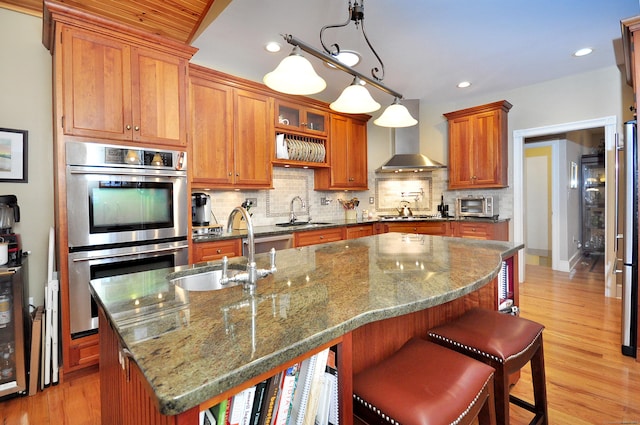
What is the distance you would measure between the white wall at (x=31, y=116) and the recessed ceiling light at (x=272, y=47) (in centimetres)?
180

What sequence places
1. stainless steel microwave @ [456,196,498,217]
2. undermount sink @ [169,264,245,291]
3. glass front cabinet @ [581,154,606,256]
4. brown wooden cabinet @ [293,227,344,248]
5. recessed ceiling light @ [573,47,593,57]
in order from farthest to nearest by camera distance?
1. glass front cabinet @ [581,154,606,256]
2. stainless steel microwave @ [456,196,498,217]
3. brown wooden cabinet @ [293,227,344,248]
4. recessed ceiling light @ [573,47,593,57]
5. undermount sink @ [169,264,245,291]

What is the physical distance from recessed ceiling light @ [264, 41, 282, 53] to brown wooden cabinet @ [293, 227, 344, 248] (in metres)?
1.90

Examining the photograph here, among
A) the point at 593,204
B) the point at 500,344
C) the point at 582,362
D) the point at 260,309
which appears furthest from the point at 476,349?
the point at 593,204

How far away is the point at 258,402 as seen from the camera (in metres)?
0.77

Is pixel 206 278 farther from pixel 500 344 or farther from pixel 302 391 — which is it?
pixel 500 344

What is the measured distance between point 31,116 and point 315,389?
308 cm

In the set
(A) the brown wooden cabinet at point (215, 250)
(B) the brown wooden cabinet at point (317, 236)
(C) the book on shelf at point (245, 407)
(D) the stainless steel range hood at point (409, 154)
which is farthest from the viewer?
(D) the stainless steel range hood at point (409, 154)

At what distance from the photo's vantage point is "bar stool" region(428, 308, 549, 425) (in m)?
1.23

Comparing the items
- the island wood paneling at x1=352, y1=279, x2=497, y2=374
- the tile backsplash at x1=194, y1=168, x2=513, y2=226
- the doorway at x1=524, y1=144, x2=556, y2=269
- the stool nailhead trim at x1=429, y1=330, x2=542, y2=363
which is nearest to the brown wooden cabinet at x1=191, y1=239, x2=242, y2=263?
the tile backsplash at x1=194, y1=168, x2=513, y2=226

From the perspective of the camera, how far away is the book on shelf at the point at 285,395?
2.64 ft

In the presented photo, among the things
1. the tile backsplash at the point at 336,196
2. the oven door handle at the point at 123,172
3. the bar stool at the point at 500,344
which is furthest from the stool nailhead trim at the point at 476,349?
the tile backsplash at the point at 336,196

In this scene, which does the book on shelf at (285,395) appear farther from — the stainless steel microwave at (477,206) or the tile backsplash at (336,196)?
the stainless steel microwave at (477,206)

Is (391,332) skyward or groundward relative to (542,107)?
groundward

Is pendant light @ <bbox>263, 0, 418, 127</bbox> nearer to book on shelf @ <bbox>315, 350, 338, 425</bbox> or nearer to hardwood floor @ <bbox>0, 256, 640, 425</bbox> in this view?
book on shelf @ <bbox>315, 350, 338, 425</bbox>
